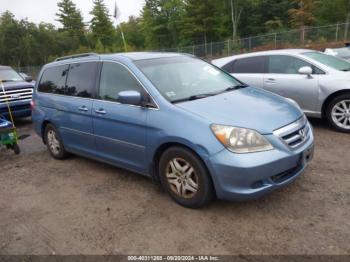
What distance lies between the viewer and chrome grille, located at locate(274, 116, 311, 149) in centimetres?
361

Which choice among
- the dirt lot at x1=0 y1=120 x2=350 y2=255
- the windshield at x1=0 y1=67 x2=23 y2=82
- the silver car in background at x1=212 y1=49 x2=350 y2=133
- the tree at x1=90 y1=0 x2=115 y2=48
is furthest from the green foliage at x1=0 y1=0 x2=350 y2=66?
the dirt lot at x1=0 y1=120 x2=350 y2=255

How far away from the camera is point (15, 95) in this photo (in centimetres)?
923

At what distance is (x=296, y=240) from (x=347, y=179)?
1597mm

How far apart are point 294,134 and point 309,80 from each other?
319 cm

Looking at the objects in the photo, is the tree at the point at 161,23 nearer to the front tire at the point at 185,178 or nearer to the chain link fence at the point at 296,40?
the chain link fence at the point at 296,40

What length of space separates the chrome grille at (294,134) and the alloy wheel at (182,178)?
99 cm

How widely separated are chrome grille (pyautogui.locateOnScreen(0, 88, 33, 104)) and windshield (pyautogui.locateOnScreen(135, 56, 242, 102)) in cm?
588

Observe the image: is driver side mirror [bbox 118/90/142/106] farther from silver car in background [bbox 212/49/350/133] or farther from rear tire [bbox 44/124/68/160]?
silver car in background [bbox 212/49/350/133]

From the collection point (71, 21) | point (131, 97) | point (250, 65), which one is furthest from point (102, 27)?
point (131, 97)

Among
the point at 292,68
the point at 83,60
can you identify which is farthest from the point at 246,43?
the point at 83,60

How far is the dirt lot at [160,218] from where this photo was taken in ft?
10.6

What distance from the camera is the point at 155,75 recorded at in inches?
172

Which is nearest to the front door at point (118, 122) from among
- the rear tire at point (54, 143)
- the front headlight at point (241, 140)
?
the front headlight at point (241, 140)

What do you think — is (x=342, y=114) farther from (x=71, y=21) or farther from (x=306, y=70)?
(x=71, y=21)
